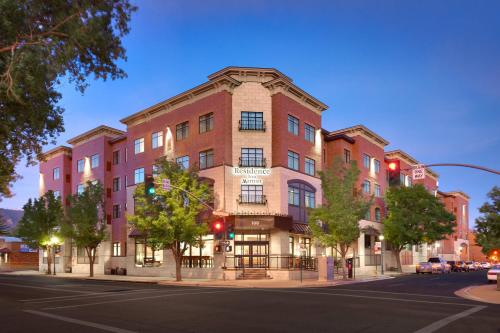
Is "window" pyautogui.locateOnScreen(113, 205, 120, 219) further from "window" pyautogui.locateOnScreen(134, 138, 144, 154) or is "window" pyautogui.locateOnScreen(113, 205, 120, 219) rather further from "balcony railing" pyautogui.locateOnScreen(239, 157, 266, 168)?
"balcony railing" pyautogui.locateOnScreen(239, 157, 266, 168)

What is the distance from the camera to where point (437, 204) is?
60219 mm

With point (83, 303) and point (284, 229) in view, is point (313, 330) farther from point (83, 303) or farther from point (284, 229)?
point (284, 229)

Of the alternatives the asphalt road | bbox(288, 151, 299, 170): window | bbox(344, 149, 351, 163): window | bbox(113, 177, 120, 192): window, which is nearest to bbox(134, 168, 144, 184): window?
bbox(113, 177, 120, 192): window

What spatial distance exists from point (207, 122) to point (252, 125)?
4.47 meters

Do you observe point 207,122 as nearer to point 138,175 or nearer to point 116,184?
point 138,175

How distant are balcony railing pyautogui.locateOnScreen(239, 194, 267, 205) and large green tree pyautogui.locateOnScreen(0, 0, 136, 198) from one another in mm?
24924

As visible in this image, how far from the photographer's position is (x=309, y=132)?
4944 cm

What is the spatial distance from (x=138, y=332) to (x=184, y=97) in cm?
3687

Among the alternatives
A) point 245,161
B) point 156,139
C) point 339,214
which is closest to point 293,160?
point 245,161

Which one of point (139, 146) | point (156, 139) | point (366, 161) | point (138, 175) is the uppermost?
point (156, 139)

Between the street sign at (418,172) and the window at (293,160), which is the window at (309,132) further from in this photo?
the street sign at (418,172)

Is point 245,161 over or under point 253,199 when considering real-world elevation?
over

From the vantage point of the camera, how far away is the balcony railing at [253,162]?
4366cm

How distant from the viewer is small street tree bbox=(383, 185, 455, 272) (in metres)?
58.0
